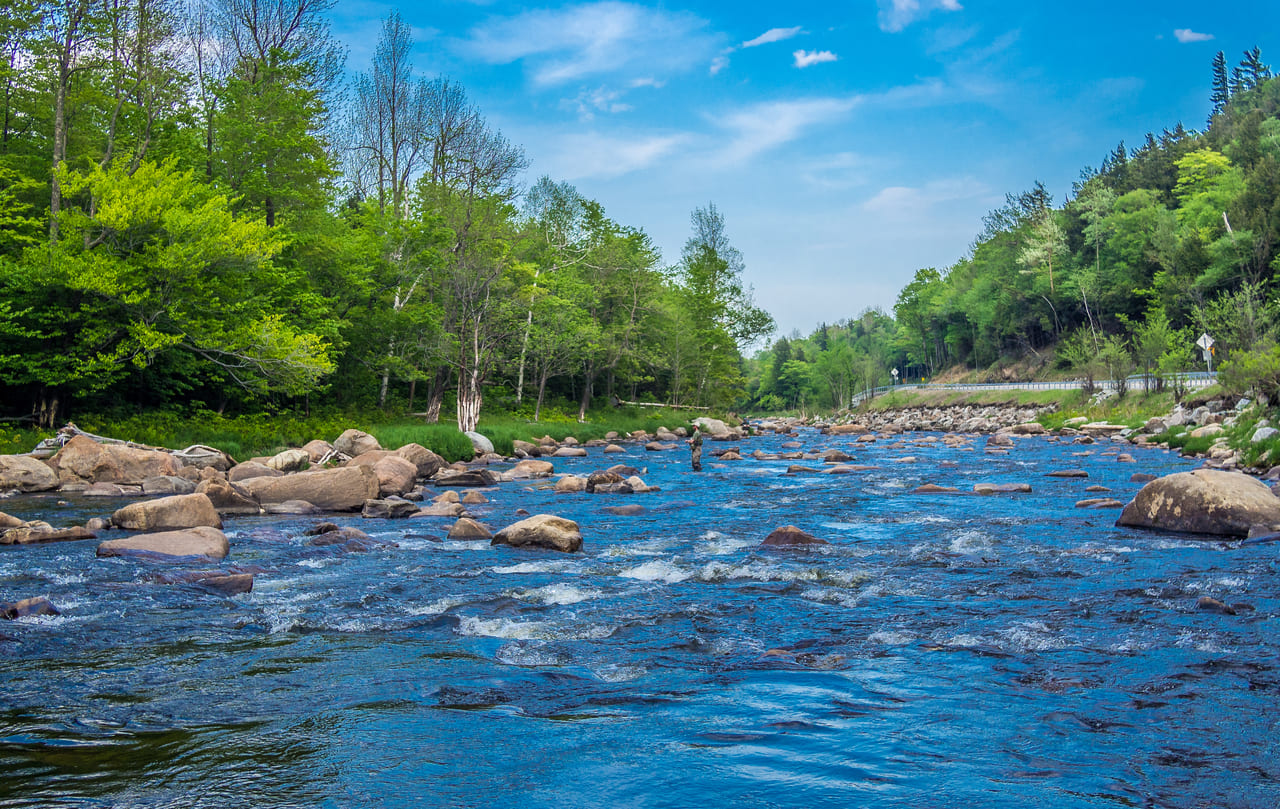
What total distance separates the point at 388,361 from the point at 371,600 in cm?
2482

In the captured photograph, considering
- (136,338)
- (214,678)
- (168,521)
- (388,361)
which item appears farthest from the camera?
(388,361)

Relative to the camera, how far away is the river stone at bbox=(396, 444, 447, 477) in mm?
19312

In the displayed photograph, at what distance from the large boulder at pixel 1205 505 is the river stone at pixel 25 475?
18613 mm

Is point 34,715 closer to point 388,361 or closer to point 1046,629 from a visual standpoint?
point 1046,629

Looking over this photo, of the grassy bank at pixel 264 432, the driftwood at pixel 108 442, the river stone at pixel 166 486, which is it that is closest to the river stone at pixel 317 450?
the grassy bank at pixel 264 432

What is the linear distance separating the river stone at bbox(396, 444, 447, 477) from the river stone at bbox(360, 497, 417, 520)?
19.6ft

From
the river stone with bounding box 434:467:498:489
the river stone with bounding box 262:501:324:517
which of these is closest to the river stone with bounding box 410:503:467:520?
→ the river stone with bounding box 262:501:324:517

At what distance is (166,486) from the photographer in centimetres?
1523

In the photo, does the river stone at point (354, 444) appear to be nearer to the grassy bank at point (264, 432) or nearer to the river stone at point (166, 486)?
the grassy bank at point (264, 432)

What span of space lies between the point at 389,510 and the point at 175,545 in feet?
13.5

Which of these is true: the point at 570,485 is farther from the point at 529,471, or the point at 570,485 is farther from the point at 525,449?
the point at 525,449

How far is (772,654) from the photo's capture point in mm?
5590

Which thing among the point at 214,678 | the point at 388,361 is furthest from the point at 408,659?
the point at 388,361

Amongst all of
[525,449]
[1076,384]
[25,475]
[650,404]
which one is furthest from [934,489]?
[1076,384]
